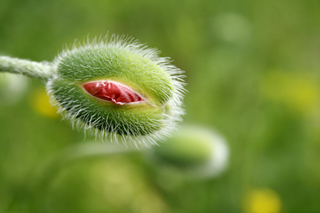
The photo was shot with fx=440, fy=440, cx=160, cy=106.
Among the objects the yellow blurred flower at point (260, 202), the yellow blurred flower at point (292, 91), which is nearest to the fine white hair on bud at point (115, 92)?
the yellow blurred flower at point (260, 202)

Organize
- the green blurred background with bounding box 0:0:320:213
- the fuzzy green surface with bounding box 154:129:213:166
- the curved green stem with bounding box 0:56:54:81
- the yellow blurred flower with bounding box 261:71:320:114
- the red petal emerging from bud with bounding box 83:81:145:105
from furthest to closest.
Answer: the yellow blurred flower with bounding box 261:71:320:114, the green blurred background with bounding box 0:0:320:213, the fuzzy green surface with bounding box 154:129:213:166, the red petal emerging from bud with bounding box 83:81:145:105, the curved green stem with bounding box 0:56:54:81

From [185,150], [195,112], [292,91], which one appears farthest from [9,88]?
[292,91]

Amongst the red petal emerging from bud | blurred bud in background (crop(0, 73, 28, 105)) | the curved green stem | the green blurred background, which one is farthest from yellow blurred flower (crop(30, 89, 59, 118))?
the red petal emerging from bud

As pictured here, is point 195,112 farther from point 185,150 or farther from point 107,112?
point 107,112

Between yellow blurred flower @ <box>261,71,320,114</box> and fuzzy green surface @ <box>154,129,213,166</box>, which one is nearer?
fuzzy green surface @ <box>154,129,213,166</box>

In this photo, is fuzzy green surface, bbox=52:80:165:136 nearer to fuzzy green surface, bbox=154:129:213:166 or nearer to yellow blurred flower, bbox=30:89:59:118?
fuzzy green surface, bbox=154:129:213:166
